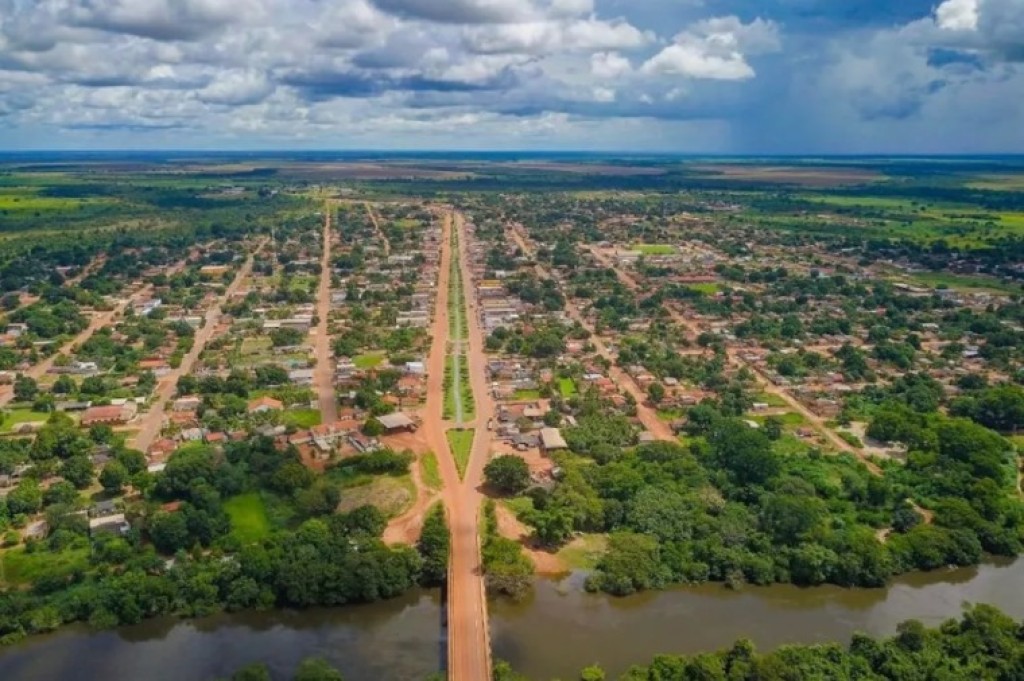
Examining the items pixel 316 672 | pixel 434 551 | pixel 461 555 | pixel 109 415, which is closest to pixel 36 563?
pixel 316 672

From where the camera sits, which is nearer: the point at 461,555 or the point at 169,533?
the point at 169,533

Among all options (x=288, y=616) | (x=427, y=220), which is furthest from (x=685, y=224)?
(x=288, y=616)

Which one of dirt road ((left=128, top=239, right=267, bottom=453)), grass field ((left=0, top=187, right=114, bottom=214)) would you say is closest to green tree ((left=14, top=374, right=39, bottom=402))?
dirt road ((left=128, top=239, right=267, bottom=453))

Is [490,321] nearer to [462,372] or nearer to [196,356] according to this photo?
[462,372]

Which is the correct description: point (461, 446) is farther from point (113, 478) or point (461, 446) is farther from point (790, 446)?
point (790, 446)

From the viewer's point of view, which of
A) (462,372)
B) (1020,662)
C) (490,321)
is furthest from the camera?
(490,321)

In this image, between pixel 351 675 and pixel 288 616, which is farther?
pixel 288 616
